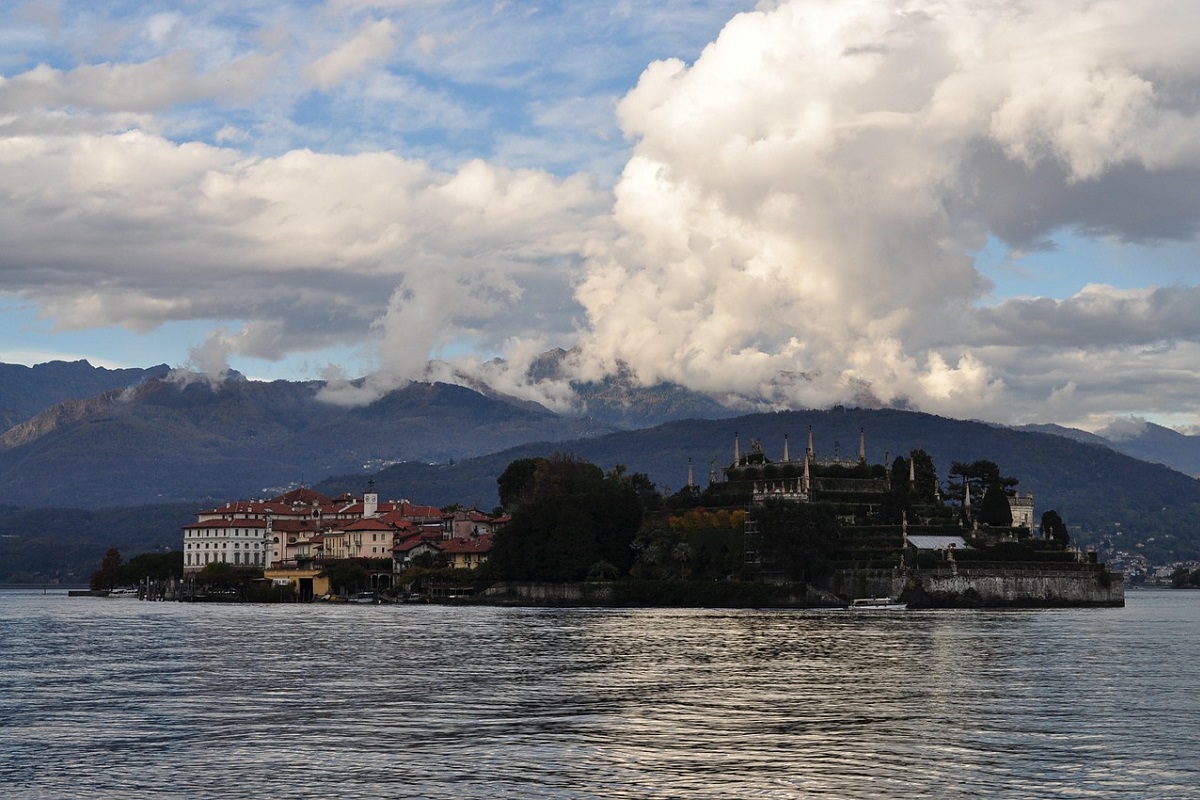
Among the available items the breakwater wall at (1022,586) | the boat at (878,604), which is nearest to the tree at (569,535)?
the boat at (878,604)

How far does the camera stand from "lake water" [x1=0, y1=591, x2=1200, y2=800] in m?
45.6

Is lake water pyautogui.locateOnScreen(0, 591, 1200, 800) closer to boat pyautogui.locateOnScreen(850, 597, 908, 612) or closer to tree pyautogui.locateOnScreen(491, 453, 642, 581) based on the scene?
boat pyautogui.locateOnScreen(850, 597, 908, 612)

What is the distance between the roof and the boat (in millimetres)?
8785

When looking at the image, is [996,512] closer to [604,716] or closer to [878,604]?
[878,604]

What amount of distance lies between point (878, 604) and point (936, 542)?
50.1 ft

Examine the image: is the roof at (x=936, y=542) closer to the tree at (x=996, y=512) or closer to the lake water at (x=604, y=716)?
the tree at (x=996, y=512)

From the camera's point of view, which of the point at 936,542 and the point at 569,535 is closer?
the point at 936,542

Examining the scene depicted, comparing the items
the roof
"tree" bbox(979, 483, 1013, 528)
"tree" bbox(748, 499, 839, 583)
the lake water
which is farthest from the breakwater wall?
the lake water

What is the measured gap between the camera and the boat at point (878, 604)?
16100 centimetres

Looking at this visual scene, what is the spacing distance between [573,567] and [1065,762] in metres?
138

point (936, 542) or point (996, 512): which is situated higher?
point (996, 512)

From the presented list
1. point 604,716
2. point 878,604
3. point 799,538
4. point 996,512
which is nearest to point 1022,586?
point 878,604

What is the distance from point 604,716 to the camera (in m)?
60.2

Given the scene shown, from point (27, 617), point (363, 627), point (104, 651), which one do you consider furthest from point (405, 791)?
point (27, 617)
